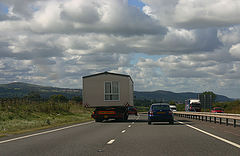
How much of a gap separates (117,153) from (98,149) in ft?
3.90

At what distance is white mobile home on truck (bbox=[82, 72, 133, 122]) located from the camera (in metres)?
32.3

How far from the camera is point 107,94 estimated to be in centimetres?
3222

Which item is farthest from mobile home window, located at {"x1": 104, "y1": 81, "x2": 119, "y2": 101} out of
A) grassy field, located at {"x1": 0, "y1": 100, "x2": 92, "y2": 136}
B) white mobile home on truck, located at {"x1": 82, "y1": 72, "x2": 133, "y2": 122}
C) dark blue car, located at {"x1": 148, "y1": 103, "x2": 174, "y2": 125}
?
dark blue car, located at {"x1": 148, "y1": 103, "x2": 174, "y2": 125}

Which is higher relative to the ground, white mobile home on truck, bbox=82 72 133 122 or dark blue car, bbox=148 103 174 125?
white mobile home on truck, bbox=82 72 133 122

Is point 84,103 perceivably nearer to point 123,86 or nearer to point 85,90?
point 85,90

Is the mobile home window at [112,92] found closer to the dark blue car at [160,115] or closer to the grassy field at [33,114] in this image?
the grassy field at [33,114]

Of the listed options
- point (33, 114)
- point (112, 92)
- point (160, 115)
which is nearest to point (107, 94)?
point (112, 92)

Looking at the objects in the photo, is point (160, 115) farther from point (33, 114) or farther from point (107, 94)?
point (33, 114)

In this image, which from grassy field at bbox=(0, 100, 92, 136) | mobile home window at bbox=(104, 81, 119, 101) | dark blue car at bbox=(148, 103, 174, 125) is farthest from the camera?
mobile home window at bbox=(104, 81, 119, 101)

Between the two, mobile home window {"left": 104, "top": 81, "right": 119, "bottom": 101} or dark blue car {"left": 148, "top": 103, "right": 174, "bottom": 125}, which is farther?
mobile home window {"left": 104, "top": 81, "right": 119, "bottom": 101}

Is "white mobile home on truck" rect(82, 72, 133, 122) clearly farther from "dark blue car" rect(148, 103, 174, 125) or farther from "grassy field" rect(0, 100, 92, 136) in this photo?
"dark blue car" rect(148, 103, 174, 125)

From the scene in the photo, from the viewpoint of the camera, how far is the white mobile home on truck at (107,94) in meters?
32.3

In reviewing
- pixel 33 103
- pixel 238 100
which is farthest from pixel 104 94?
pixel 238 100

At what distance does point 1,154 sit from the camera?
10727 millimetres
